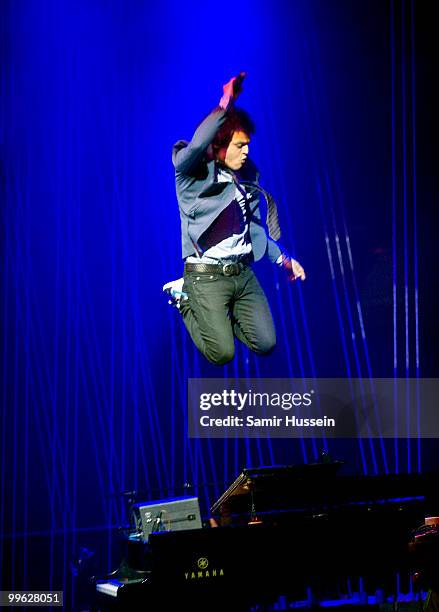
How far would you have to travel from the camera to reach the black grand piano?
3818 millimetres

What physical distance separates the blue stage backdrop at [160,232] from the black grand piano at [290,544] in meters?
1.28

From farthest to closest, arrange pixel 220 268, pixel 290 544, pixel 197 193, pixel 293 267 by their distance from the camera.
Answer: pixel 293 267 → pixel 220 268 → pixel 197 193 → pixel 290 544

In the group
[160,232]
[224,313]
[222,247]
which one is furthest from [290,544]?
[160,232]

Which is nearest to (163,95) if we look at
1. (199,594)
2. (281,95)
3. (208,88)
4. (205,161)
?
(208,88)

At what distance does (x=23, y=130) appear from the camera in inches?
220

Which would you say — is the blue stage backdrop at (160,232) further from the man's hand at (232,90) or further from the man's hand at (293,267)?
the man's hand at (232,90)

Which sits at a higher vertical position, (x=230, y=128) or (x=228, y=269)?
(x=230, y=128)

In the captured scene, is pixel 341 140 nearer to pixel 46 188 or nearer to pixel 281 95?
pixel 281 95

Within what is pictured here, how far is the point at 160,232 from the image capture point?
580 cm

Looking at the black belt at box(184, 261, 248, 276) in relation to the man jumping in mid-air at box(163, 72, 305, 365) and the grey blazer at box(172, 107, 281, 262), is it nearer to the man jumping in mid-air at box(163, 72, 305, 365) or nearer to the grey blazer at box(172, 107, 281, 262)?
the man jumping in mid-air at box(163, 72, 305, 365)

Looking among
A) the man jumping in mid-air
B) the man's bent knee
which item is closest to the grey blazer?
the man jumping in mid-air

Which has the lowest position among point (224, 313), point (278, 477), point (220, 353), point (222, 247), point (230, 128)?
point (278, 477)

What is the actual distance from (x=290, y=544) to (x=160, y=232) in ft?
8.54

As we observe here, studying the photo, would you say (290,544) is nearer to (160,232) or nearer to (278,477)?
(278,477)
